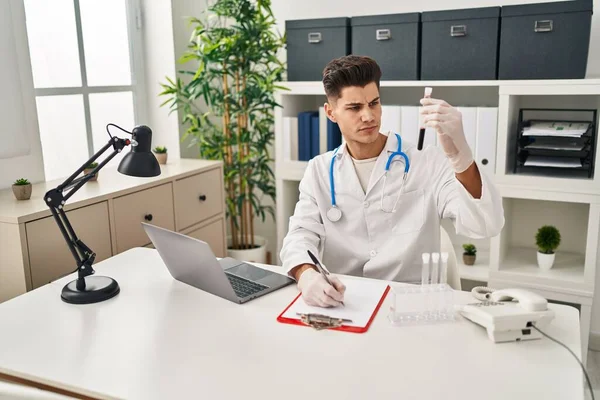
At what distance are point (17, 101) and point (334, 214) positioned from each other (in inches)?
61.2

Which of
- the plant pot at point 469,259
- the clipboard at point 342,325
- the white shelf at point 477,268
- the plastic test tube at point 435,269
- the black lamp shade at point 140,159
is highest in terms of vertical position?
the black lamp shade at point 140,159

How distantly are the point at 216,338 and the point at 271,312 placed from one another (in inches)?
7.5

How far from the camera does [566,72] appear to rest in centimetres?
248

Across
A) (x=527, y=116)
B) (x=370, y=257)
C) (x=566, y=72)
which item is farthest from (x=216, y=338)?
(x=527, y=116)

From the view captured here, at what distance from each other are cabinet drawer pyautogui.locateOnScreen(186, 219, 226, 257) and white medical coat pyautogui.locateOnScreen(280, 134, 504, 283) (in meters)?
1.15

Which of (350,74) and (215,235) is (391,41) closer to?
(350,74)

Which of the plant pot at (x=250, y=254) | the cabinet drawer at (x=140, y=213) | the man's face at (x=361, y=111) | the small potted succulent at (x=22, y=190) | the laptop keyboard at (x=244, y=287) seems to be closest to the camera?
the laptop keyboard at (x=244, y=287)

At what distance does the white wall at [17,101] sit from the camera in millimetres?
2425

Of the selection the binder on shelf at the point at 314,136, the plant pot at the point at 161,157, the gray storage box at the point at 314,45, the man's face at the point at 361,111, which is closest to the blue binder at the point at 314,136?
the binder on shelf at the point at 314,136

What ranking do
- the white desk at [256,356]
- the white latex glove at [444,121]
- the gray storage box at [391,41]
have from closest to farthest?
the white desk at [256,356]
the white latex glove at [444,121]
the gray storage box at [391,41]

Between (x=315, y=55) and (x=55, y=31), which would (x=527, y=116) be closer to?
(x=315, y=55)

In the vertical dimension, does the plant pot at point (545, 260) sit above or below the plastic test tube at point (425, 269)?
below

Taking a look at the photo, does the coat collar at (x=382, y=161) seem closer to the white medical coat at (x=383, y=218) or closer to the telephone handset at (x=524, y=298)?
the white medical coat at (x=383, y=218)

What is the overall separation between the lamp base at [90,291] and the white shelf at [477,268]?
1792 millimetres
